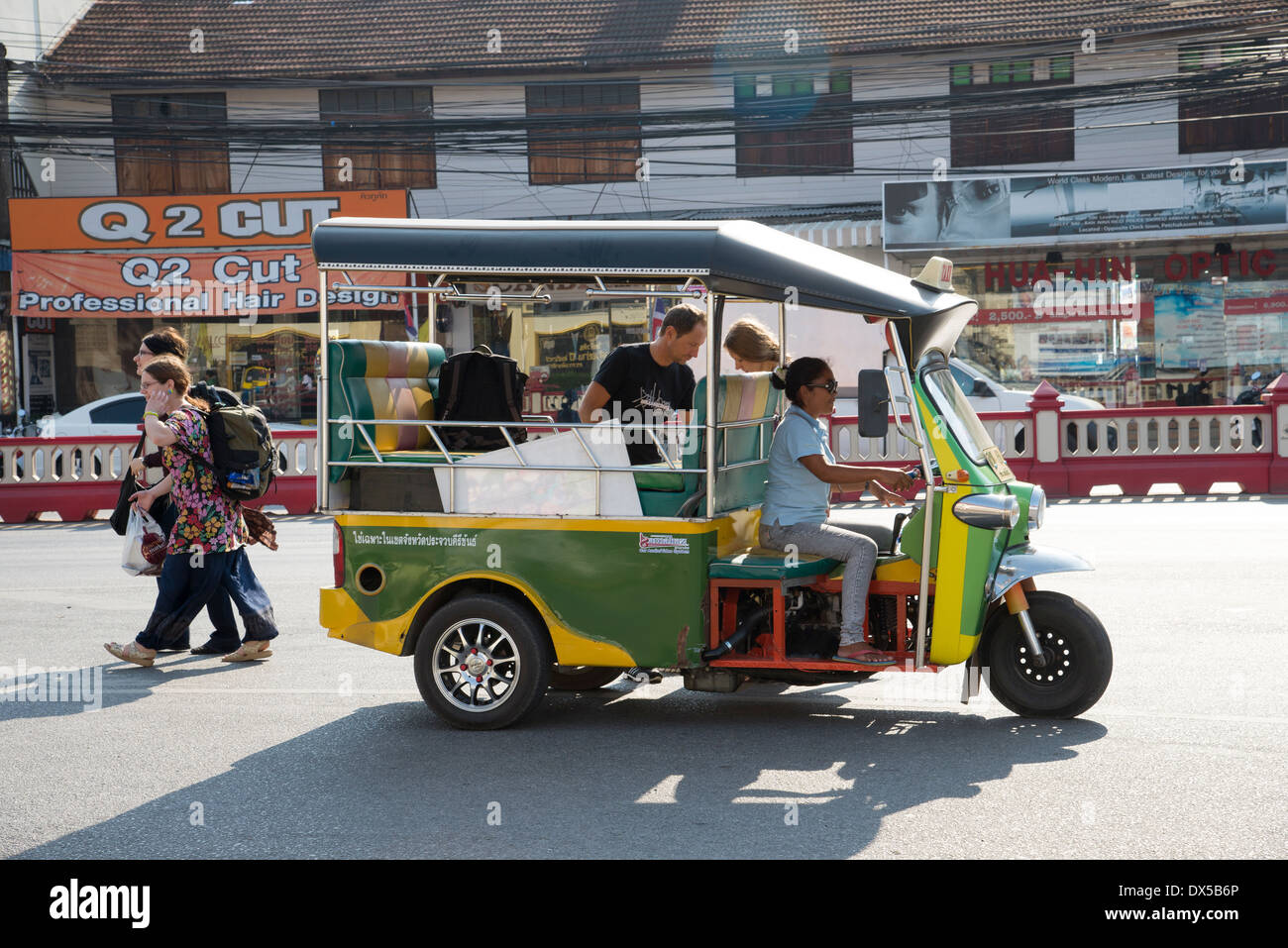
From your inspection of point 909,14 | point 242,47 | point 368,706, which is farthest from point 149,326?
point 368,706

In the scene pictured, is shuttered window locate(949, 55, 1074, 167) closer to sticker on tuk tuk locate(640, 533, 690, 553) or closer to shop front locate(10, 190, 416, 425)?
shop front locate(10, 190, 416, 425)

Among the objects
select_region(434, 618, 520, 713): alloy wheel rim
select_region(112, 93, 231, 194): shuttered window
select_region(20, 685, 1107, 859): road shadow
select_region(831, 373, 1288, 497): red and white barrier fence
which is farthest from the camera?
select_region(112, 93, 231, 194): shuttered window

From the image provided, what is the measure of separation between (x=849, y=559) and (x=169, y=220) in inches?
855

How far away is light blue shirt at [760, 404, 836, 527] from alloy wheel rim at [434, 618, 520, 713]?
134cm

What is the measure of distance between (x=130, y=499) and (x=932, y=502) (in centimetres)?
479

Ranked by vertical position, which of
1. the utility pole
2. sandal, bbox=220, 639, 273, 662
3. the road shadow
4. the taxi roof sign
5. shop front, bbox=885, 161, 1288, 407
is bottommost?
the road shadow

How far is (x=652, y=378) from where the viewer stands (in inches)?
279

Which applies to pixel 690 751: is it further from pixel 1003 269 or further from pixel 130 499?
pixel 1003 269

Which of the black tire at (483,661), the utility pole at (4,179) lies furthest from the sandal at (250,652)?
the utility pole at (4,179)

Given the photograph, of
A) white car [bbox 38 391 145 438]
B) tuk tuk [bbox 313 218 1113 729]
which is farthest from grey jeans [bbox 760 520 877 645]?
white car [bbox 38 391 145 438]

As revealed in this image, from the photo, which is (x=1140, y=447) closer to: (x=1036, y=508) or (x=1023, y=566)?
(x=1036, y=508)

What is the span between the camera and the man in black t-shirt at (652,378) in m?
6.84

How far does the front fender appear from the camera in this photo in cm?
590

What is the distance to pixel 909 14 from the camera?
86.9ft
